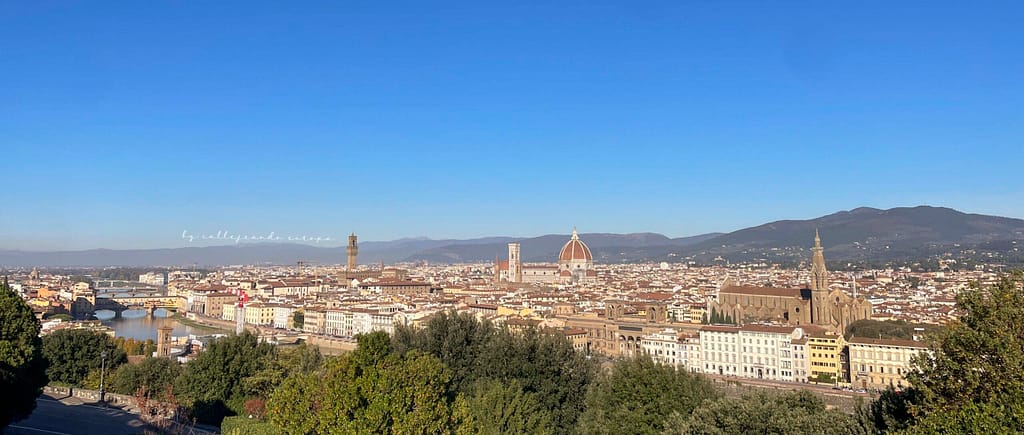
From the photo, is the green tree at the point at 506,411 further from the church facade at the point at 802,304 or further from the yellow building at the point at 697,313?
the yellow building at the point at 697,313

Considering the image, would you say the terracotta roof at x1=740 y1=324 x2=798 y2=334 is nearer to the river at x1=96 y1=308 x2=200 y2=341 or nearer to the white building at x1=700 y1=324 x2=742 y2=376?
the white building at x1=700 y1=324 x2=742 y2=376

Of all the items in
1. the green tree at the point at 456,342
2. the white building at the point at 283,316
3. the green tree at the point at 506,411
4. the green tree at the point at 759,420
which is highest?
the green tree at the point at 456,342

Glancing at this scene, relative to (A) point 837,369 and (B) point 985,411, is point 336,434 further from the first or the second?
(A) point 837,369

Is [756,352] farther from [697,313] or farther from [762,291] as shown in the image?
[762,291]

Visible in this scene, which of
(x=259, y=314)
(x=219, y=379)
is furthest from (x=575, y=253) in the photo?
(x=219, y=379)

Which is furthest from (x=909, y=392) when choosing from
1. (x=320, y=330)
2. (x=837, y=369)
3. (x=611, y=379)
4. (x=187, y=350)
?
(x=320, y=330)

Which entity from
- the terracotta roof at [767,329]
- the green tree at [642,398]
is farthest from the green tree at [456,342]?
the terracotta roof at [767,329]
